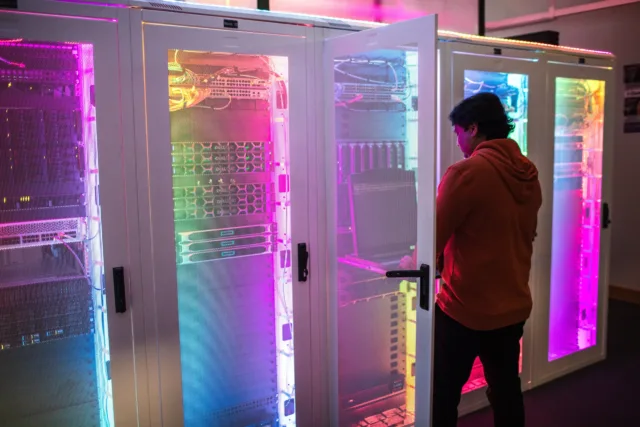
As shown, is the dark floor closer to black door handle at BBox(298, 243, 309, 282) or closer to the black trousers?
the black trousers

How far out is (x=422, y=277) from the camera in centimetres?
203

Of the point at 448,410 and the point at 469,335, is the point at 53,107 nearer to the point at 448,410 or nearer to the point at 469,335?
the point at 469,335

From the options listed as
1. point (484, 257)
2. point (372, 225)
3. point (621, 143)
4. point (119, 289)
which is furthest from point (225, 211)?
point (621, 143)

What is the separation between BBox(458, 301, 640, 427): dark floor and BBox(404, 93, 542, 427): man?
109cm

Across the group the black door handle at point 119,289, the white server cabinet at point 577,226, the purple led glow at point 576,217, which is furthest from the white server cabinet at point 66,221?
the purple led glow at point 576,217

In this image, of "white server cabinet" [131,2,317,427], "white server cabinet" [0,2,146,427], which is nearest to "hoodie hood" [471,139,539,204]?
"white server cabinet" [131,2,317,427]

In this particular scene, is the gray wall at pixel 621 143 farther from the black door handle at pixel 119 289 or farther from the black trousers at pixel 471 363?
the black door handle at pixel 119 289

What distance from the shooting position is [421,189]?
2.01 m

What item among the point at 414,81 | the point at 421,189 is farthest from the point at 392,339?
the point at 414,81

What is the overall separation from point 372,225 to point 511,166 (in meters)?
0.71

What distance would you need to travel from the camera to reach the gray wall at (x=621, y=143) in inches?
204

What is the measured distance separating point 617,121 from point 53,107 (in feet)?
16.8

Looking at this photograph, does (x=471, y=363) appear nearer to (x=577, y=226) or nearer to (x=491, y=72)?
(x=491, y=72)

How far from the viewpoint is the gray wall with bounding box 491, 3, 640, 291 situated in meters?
5.19
